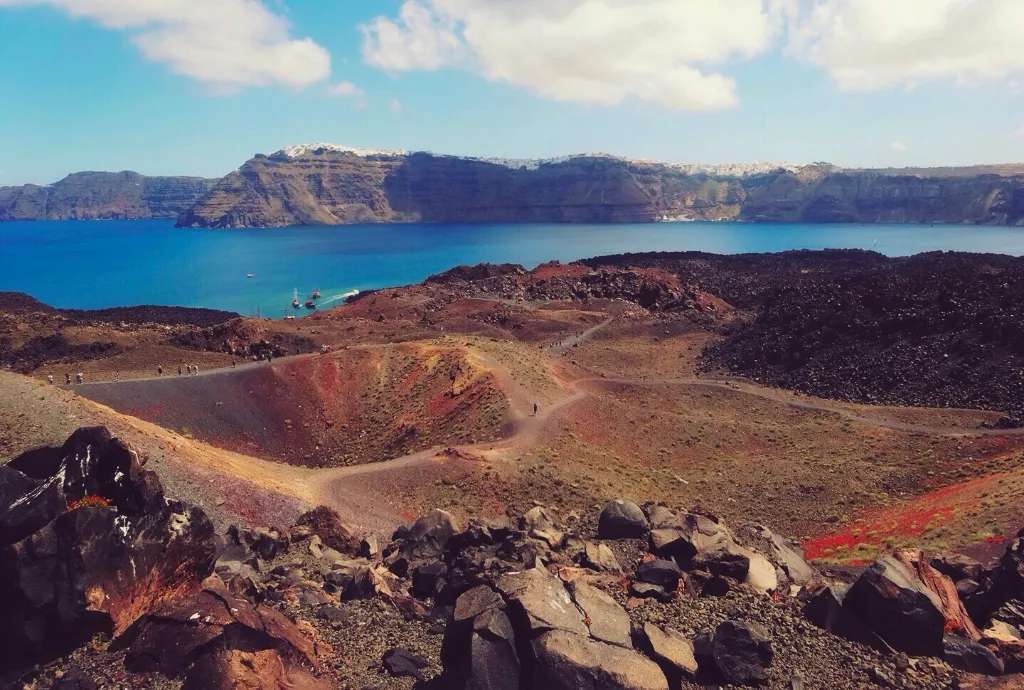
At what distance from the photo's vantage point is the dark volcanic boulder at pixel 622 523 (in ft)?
78.5

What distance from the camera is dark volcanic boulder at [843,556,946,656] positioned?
1466 cm

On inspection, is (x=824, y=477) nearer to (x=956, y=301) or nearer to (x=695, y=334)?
(x=956, y=301)

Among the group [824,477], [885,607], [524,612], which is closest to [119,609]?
[524,612]

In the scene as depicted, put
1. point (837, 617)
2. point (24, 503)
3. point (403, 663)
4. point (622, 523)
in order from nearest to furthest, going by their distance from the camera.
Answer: point (403, 663) → point (24, 503) → point (837, 617) → point (622, 523)

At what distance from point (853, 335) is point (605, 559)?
46.3m

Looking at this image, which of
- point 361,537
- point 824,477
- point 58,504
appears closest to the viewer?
point 58,504

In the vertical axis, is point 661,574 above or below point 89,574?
below

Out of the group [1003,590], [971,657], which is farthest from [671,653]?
[1003,590]

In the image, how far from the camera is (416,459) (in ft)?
125

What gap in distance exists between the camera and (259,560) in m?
21.4

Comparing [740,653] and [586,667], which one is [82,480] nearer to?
[586,667]

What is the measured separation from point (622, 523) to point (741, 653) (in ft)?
33.7

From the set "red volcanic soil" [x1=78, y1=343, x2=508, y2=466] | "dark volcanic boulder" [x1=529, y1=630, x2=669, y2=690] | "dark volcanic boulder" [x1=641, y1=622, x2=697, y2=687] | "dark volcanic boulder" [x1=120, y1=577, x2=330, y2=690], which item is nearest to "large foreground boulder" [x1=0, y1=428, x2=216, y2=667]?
"dark volcanic boulder" [x1=120, y1=577, x2=330, y2=690]

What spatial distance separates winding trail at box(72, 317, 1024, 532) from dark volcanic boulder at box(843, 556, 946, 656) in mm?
20607
